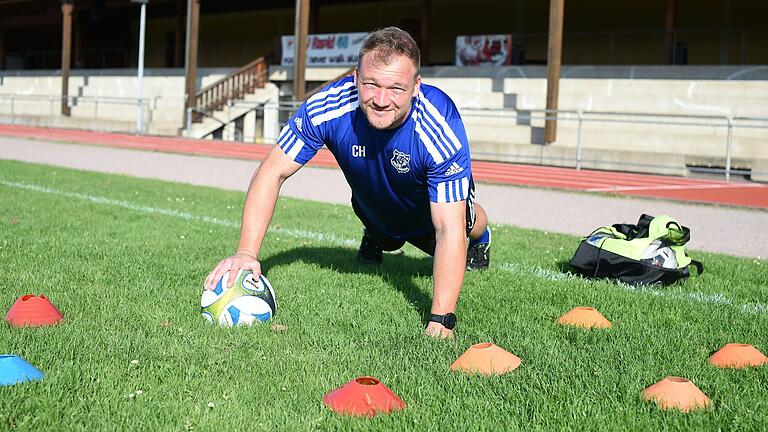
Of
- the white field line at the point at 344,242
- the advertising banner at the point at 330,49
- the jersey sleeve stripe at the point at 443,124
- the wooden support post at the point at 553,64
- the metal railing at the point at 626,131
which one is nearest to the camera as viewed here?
the jersey sleeve stripe at the point at 443,124

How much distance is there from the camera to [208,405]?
3.13 metres

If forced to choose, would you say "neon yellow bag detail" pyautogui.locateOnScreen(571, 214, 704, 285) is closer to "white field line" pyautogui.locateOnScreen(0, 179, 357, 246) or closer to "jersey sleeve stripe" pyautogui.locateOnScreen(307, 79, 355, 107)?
"white field line" pyautogui.locateOnScreen(0, 179, 357, 246)

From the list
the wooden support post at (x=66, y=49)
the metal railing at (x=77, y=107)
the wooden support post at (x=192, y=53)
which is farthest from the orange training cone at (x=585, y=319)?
the wooden support post at (x=66, y=49)

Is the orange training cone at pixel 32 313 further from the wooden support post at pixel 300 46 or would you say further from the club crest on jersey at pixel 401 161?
the wooden support post at pixel 300 46

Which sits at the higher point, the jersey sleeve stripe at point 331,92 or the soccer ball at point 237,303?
the jersey sleeve stripe at point 331,92

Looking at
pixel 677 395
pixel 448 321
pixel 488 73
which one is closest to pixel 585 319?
pixel 448 321

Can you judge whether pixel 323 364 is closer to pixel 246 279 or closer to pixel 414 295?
pixel 246 279

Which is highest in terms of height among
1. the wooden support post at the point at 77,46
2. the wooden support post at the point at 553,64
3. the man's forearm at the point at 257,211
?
the wooden support post at the point at 77,46

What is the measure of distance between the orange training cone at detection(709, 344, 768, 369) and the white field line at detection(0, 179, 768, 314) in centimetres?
129

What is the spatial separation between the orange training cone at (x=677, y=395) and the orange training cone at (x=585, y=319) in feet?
3.86

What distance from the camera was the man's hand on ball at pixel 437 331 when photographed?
13.7 feet

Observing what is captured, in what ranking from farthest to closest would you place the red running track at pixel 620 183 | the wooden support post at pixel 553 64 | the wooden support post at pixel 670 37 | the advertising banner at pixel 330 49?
1. the advertising banner at pixel 330 49
2. the wooden support post at pixel 670 37
3. the wooden support post at pixel 553 64
4. the red running track at pixel 620 183

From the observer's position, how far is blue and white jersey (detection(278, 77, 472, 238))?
4469mm

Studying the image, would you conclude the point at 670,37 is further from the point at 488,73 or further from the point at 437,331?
the point at 437,331
